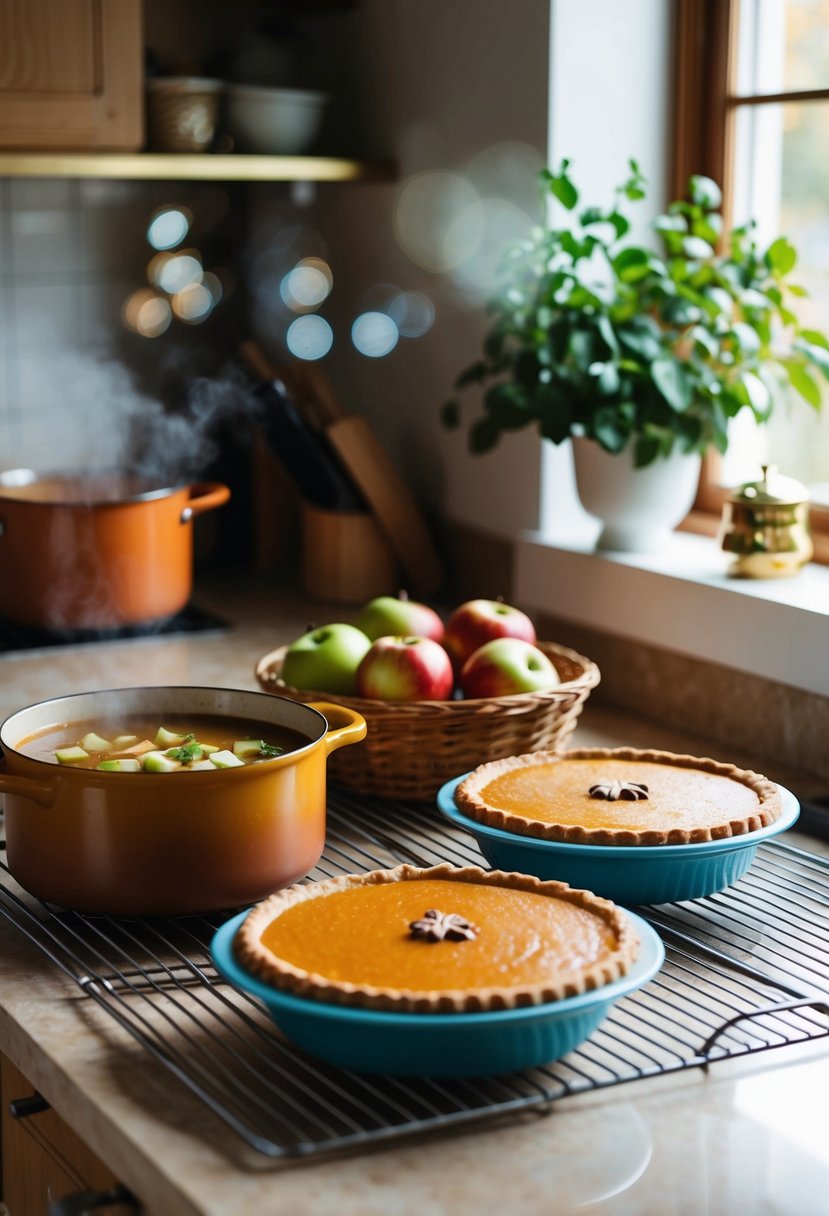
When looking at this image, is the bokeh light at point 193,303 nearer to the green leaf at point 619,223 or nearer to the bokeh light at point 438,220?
the bokeh light at point 438,220

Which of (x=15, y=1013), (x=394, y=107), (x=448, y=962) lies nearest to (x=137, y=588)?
(x=394, y=107)

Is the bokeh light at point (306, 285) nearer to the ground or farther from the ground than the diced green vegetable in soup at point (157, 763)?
farther from the ground

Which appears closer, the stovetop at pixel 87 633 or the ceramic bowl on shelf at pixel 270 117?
the stovetop at pixel 87 633

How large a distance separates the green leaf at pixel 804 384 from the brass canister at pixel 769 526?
0.11m

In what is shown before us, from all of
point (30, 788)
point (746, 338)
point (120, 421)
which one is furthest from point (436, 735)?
point (120, 421)

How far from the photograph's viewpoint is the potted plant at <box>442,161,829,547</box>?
1.80 m

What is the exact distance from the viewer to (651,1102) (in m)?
0.96

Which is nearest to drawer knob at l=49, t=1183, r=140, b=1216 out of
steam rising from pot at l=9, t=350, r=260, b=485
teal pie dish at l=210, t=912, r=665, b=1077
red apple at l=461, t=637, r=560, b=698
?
teal pie dish at l=210, t=912, r=665, b=1077

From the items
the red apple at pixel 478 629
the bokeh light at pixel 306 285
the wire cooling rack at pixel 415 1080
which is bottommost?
the wire cooling rack at pixel 415 1080

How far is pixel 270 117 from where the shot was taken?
7.41ft

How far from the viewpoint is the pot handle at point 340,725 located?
1.23 metres

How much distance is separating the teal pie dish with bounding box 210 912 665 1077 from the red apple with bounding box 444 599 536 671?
2.18 feet

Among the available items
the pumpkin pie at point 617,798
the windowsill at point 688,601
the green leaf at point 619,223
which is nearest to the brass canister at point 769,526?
the windowsill at point 688,601

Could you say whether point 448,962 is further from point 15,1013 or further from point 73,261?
point 73,261
